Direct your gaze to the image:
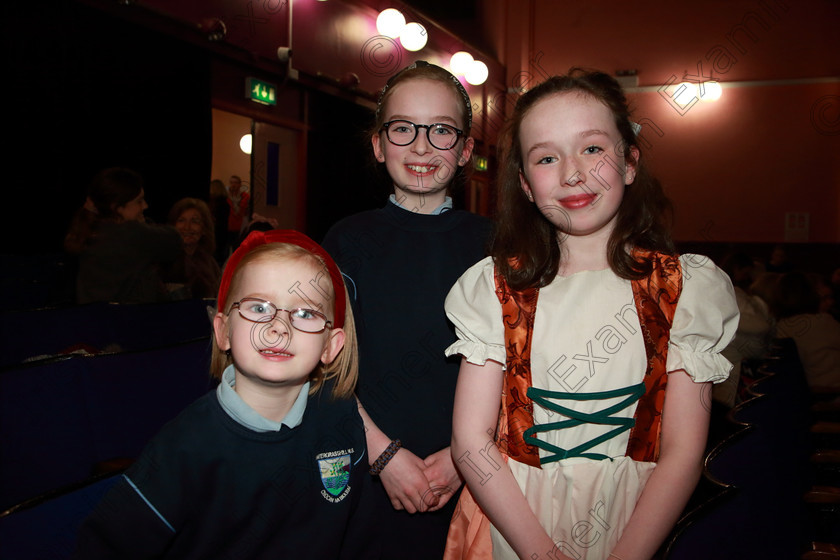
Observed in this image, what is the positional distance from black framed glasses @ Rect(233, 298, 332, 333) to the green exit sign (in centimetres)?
403

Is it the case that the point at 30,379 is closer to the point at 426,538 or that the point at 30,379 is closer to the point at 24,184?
the point at 426,538

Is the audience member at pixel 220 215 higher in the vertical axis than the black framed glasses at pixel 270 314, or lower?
higher

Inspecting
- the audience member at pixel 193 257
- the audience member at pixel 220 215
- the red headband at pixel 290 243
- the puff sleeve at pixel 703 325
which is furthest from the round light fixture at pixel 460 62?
the puff sleeve at pixel 703 325

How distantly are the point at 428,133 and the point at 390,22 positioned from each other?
542cm

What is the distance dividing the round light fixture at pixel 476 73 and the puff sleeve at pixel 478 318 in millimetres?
7133

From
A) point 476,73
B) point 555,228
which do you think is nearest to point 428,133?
point 555,228

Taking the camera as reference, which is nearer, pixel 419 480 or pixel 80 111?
pixel 419 480

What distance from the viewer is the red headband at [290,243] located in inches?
45.2

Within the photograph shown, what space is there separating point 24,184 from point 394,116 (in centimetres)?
285

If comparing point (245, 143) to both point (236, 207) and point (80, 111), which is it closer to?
point (236, 207)

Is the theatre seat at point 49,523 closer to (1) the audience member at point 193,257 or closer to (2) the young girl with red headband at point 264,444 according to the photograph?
(2) the young girl with red headband at point 264,444

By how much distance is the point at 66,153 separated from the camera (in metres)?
3.41

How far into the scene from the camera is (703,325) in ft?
3.27

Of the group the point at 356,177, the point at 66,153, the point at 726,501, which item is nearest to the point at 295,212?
the point at 356,177
